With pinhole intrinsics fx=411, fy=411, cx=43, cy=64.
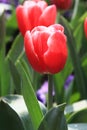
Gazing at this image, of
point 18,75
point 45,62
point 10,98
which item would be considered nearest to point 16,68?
point 18,75

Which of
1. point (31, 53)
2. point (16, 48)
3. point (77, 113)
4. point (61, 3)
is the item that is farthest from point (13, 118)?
point (61, 3)

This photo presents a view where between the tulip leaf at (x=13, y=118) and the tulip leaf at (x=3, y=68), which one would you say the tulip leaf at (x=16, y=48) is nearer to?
the tulip leaf at (x=3, y=68)

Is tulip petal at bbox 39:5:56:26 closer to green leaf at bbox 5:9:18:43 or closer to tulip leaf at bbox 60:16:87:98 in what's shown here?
tulip leaf at bbox 60:16:87:98

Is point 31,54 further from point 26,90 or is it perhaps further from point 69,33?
point 69,33

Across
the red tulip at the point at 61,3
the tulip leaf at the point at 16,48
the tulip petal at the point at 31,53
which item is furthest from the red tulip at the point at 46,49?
the red tulip at the point at 61,3

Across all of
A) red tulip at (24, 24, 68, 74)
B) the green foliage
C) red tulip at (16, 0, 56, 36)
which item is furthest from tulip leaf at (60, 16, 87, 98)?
red tulip at (24, 24, 68, 74)

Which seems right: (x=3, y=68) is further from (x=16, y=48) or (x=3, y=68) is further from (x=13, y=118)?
(x=13, y=118)
